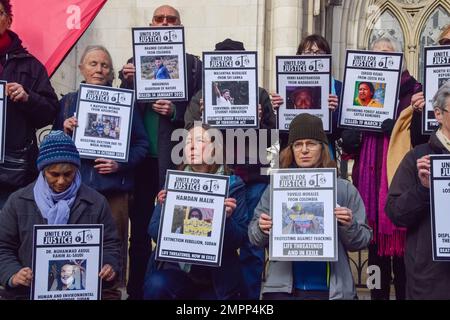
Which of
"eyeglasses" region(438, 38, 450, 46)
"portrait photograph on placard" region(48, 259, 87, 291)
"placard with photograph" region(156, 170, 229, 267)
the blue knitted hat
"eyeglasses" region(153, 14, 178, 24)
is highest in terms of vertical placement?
"eyeglasses" region(153, 14, 178, 24)

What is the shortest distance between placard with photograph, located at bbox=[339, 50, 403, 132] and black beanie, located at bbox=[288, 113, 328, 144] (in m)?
0.99

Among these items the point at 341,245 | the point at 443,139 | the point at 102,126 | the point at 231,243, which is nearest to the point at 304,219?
the point at 341,245

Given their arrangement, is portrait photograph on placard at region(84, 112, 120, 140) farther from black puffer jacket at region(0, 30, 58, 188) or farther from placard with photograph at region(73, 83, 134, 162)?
black puffer jacket at region(0, 30, 58, 188)

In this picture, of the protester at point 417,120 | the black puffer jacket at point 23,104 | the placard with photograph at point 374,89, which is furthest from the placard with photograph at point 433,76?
the black puffer jacket at point 23,104

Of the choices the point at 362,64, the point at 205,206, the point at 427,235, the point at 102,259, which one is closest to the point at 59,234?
the point at 102,259

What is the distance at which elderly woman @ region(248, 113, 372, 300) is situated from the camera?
6.56m

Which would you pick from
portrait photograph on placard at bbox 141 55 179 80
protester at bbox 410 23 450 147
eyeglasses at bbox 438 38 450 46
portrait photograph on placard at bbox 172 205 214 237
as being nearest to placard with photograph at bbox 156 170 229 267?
portrait photograph on placard at bbox 172 205 214 237

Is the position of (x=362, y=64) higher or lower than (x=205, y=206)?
higher

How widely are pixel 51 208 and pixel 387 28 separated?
8.24m

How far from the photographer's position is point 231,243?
701cm

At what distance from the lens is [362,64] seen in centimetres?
786

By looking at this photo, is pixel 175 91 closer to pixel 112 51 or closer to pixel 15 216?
pixel 15 216

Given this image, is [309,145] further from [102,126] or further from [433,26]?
[433,26]

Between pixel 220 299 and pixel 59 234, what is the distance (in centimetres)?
121
